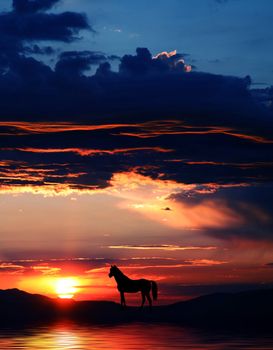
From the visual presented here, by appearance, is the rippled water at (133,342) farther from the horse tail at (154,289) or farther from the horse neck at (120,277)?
the horse neck at (120,277)

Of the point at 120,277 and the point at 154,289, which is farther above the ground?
the point at 120,277

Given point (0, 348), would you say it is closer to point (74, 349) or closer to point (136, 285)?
point (74, 349)

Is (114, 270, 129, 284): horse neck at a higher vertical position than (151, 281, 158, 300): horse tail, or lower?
higher

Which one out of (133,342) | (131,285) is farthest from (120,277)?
(133,342)

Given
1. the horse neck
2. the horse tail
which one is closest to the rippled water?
the horse tail

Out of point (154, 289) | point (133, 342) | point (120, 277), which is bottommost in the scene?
point (133, 342)

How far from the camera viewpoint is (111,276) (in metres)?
49.9

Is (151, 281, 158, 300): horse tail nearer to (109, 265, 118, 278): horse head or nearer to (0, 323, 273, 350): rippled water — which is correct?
(109, 265, 118, 278): horse head

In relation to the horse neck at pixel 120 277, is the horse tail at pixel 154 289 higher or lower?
lower

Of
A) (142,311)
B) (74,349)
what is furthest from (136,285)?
(74,349)

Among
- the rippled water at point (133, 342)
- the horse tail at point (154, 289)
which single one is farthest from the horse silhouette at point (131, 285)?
the rippled water at point (133, 342)

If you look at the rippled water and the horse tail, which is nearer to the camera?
the horse tail

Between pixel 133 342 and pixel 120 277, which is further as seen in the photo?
pixel 133 342

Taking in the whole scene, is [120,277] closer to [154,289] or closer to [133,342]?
[154,289]
